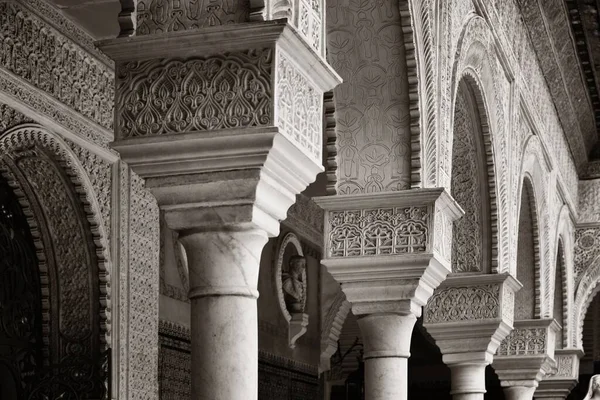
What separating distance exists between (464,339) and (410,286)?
2448mm

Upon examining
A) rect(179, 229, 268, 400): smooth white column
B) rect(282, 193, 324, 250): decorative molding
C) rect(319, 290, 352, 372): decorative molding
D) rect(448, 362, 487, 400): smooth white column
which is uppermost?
rect(282, 193, 324, 250): decorative molding

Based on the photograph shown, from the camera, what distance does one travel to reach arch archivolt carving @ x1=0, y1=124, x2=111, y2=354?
20.5 feet

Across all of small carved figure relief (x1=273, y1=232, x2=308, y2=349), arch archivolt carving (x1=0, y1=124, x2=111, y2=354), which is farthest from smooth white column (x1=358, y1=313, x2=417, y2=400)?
small carved figure relief (x1=273, y1=232, x2=308, y2=349)

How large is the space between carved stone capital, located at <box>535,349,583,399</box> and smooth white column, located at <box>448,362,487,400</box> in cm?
567

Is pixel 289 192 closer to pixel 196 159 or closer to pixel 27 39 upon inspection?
pixel 196 159

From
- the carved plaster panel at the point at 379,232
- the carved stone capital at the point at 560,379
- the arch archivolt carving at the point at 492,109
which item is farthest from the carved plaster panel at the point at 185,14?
the carved stone capital at the point at 560,379

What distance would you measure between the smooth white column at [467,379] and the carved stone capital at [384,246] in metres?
2.27

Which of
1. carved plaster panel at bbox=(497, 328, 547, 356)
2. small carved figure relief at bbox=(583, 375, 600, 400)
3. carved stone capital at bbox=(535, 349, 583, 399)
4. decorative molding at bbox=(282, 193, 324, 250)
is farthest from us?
carved stone capital at bbox=(535, 349, 583, 399)

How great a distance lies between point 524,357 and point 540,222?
4.46 ft

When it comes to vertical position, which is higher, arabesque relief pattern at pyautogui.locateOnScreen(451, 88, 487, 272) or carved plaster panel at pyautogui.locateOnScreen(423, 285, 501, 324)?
arabesque relief pattern at pyautogui.locateOnScreen(451, 88, 487, 272)

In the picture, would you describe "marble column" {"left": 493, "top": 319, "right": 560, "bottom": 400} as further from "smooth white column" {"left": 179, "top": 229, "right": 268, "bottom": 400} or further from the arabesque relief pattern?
"smooth white column" {"left": 179, "top": 229, "right": 268, "bottom": 400}

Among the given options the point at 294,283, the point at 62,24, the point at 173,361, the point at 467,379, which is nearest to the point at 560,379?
the point at 294,283

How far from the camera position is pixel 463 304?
8.57m

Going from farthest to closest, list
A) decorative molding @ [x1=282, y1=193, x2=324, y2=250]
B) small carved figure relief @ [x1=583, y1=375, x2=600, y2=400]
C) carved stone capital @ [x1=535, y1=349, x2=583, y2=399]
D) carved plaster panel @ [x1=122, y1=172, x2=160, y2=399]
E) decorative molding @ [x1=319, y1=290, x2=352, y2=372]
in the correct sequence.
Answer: carved stone capital @ [x1=535, y1=349, x2=583, y2=399], decorative molding @ [x1=319, y1=290, x2=352, y2=372], decorative molding @ [x1=282, y1=193, x2=324, y2=250], small carved figure relief @ [x1=583, y1=375, x2=600, y2=400], carved plaster panel @ [x1=122, y1=172, x2=160, y2=399]
